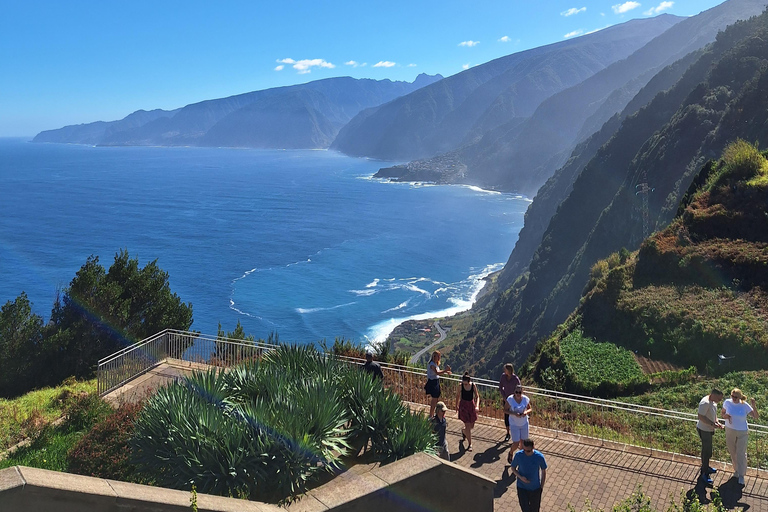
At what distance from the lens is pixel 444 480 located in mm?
7039

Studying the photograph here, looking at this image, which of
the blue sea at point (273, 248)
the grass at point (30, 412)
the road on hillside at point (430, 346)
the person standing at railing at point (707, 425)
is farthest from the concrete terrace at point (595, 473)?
the blue sea at point (273, 248)

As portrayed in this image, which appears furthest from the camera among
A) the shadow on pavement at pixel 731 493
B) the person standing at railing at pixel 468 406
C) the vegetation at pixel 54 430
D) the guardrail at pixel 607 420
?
the guardrail at pixel 607 420

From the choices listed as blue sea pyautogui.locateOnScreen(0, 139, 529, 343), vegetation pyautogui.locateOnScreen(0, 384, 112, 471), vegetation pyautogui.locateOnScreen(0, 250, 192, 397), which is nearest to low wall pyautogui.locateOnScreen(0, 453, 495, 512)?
vegetation pyautogui.locateOnScreen(0, 384, 112, 471)

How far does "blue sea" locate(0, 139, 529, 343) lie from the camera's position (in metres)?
73.9

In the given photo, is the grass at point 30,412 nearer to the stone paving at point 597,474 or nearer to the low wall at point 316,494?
the low wall at point 316,494

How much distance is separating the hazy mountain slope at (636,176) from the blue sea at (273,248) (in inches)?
651

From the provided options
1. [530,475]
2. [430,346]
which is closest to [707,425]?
[530,475]

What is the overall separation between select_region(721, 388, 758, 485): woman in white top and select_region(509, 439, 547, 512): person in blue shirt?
331cm

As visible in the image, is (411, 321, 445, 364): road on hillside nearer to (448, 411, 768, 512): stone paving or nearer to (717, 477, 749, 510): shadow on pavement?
(448, 411, 768, 512): stone paving

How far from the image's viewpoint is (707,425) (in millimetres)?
8914

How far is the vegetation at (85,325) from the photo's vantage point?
19594mm

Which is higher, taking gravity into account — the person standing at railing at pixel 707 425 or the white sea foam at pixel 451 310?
the person standing at railing at pixel 707 425

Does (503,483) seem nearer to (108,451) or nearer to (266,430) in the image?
(266,430)

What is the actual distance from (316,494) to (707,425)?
6.11 metres
